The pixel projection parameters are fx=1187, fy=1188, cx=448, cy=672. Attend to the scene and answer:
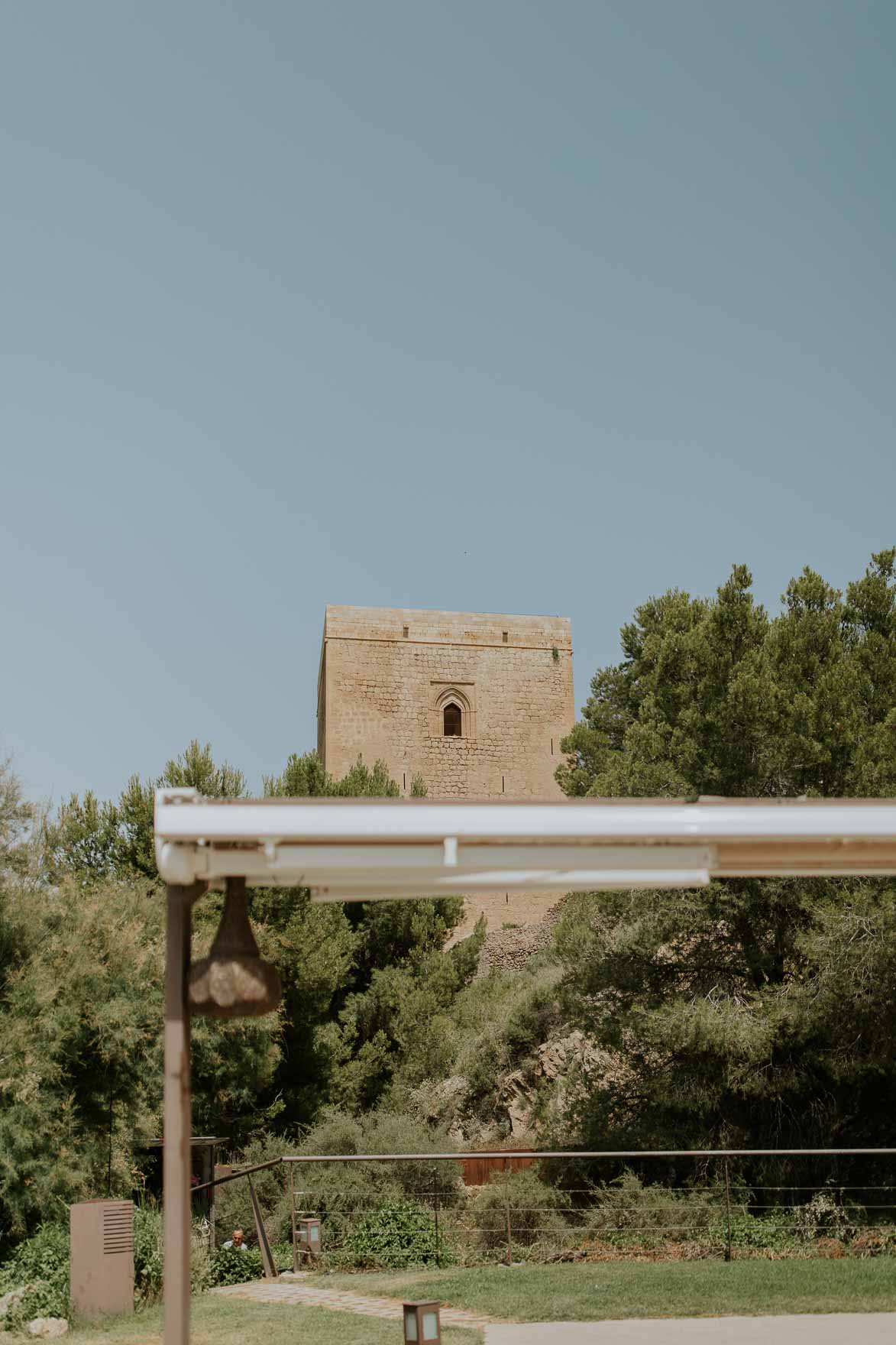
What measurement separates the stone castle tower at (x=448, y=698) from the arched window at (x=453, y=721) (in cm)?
3

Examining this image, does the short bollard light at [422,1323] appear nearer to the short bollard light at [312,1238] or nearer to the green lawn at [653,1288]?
the green lawn at [653,1288]

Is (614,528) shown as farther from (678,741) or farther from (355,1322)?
(355,1322)

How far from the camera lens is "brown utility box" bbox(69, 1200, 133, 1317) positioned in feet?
24.9

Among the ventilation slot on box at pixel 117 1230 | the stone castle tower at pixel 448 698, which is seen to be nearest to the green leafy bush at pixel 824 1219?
the ventilation slot on box at pixel 117 1230

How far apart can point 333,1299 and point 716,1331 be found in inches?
111

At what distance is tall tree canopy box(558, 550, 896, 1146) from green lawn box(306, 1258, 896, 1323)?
4.57 m

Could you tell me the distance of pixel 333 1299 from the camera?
794 cm

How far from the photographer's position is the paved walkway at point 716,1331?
6023 millimetres

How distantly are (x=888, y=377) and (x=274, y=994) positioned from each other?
14.7 meters

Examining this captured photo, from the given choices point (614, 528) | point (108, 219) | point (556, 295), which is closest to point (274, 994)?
point (108, 219)

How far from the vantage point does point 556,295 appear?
13352 mm

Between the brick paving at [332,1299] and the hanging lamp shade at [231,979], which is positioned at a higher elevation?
the hanging lamp shade at [231,979]

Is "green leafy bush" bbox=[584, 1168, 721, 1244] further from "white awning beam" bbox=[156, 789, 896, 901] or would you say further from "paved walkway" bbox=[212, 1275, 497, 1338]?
"white awning beam" bbox=[156, 789, 896, 901]

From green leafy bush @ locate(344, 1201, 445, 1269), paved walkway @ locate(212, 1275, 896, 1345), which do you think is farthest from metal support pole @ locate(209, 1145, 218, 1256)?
paved walkway @ locate(212, 1275, 896, 1345)
